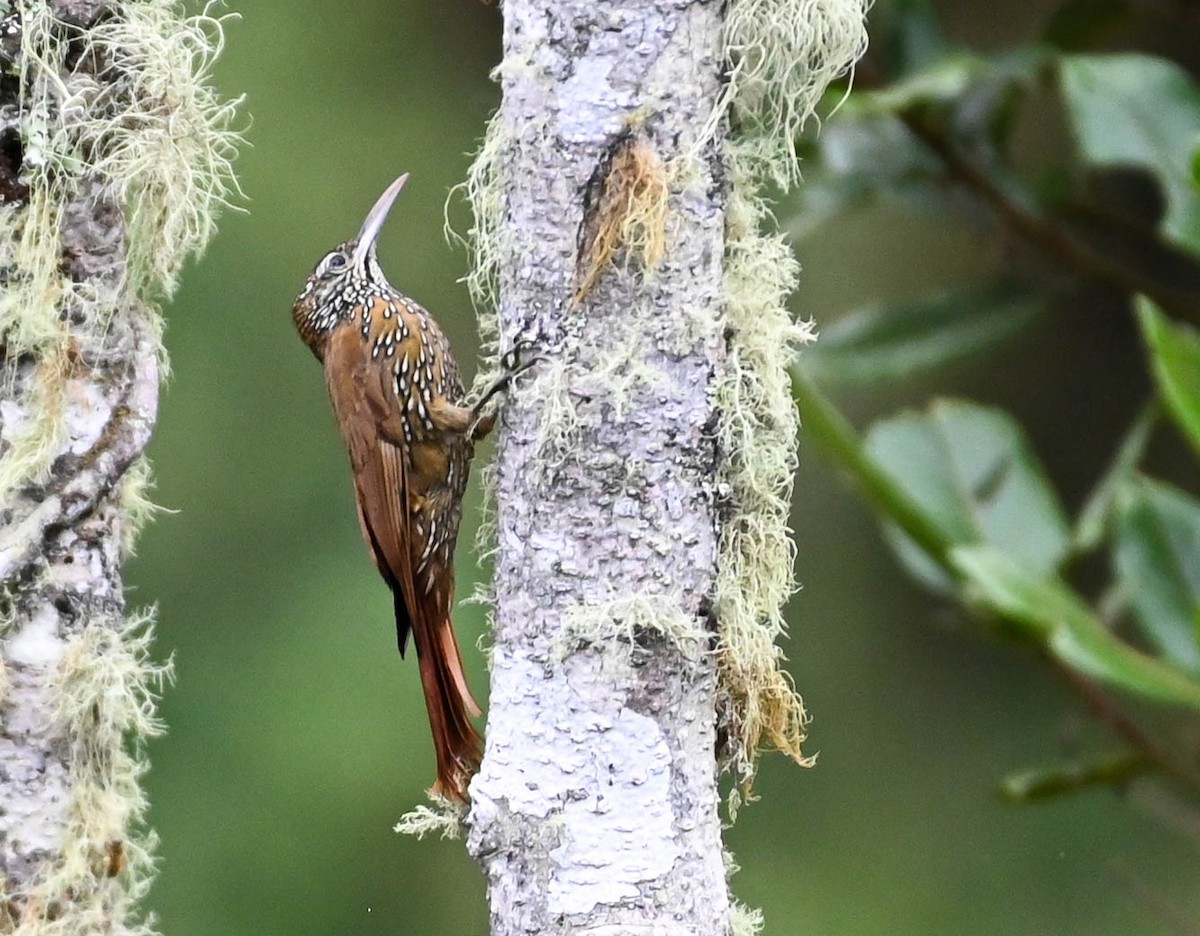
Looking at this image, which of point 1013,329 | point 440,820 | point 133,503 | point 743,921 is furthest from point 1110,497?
point 133,503

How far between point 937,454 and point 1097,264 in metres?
0.53

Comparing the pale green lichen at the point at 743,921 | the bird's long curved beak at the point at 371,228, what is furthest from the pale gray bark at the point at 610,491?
the bird's long curved beak at the point at 371,228

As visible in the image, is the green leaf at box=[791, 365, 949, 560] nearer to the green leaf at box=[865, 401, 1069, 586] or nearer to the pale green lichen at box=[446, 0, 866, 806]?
the green leaf at box=[865, 401, 1069, 586]

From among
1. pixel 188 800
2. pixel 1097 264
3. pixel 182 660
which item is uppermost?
pixel 1097 264

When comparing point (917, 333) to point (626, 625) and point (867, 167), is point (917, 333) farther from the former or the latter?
point (626, 625)

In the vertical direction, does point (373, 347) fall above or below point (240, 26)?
below

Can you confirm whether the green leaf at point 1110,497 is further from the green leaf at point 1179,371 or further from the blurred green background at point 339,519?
the blurred green background at point 339,519

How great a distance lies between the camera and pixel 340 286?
8.23 ft

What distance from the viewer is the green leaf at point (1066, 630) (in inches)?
83.2

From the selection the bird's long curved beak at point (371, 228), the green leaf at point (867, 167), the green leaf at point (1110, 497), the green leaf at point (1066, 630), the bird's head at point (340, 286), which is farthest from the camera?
the green leaf at point (867, 167)

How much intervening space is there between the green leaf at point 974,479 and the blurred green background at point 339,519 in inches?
71.9

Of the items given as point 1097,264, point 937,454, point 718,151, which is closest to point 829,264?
point 1097,264

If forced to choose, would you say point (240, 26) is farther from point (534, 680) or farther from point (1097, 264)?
point (534, 680)

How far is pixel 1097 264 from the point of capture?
9.61 ft
